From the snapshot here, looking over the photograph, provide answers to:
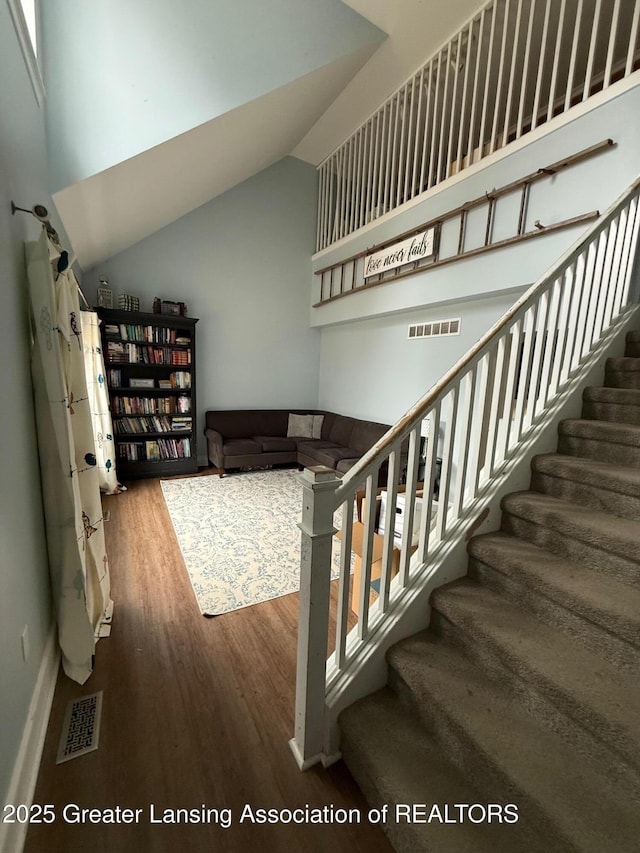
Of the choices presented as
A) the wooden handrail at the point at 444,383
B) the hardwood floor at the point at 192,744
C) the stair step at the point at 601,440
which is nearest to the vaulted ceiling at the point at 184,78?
the wooden handrail at the point at 444,383

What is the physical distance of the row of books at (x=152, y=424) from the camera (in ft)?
14.4

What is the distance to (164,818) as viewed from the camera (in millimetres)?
1144

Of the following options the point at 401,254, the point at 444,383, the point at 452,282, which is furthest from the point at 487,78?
the point at 444,383

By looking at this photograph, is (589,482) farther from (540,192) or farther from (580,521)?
(540,192)

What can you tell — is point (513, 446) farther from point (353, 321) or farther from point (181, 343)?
point (181, 343)

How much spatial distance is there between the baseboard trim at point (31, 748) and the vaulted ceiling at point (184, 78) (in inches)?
97.2

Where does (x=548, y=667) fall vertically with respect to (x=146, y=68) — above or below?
below

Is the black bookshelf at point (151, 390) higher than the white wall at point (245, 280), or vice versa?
the white wall at point (245, 280)

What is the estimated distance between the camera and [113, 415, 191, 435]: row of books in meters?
4.39

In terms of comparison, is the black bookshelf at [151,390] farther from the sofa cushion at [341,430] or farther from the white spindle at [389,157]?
the white spindle at [389,157]

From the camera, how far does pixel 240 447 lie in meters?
4.70

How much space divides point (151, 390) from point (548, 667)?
4655 millimetres

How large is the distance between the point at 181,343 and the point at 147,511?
2.18 meters

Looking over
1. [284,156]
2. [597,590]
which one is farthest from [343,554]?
[284,156]
